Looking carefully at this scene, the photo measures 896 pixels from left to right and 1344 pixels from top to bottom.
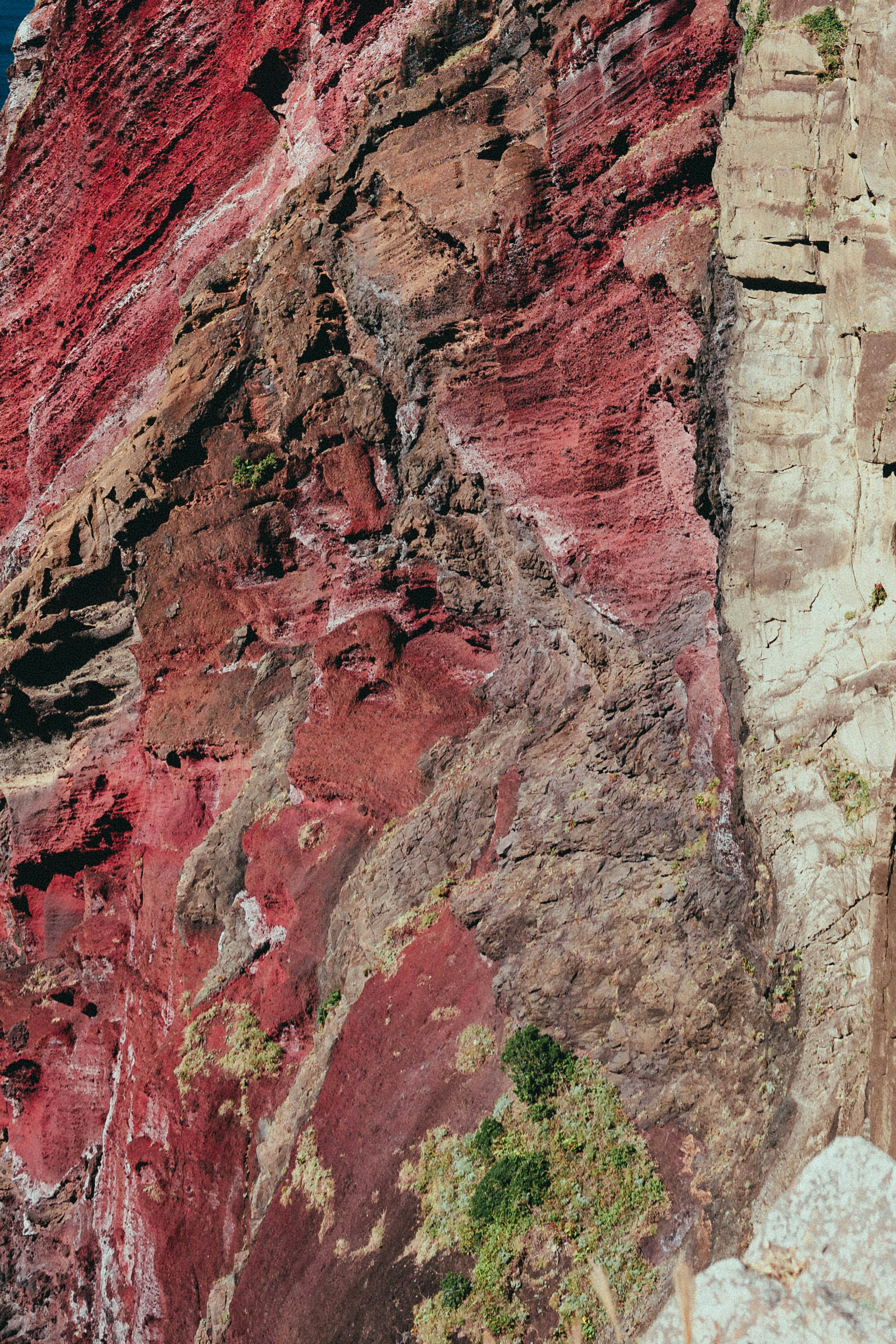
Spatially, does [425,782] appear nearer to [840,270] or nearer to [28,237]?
[840,270]

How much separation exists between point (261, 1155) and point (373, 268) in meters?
10.1

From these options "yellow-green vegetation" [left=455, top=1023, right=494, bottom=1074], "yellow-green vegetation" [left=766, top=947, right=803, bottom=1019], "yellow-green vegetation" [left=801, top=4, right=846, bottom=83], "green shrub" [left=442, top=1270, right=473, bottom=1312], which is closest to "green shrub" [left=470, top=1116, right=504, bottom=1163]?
"yellow-green vegetation" [left=455, top=1023, right=494, bottom=1074]

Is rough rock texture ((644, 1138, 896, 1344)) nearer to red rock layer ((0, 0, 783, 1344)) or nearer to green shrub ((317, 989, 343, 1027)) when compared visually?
red rock layer ((0, 0, 783, 1344))

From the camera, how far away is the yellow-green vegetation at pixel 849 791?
6973mm

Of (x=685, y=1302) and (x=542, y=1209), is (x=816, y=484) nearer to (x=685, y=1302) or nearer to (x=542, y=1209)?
(x=542, y=1209)

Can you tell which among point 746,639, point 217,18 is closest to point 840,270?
point 746,639

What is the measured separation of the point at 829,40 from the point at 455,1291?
10.6 m

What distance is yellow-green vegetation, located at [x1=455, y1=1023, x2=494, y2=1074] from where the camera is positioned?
840 centimetres

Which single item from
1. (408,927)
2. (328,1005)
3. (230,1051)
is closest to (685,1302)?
(408,927)

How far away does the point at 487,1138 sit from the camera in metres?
7.85

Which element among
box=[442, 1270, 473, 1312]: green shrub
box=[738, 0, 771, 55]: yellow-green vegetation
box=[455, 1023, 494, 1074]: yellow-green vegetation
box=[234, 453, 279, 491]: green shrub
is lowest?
box=[442, 1270, 473, 1312]: green shrub

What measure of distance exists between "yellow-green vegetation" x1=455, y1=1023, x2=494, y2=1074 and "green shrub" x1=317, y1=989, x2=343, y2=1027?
1.75 meters

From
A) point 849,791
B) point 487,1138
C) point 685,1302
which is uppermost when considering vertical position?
point 849,791

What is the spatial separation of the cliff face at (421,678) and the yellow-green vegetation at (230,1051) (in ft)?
0.17
